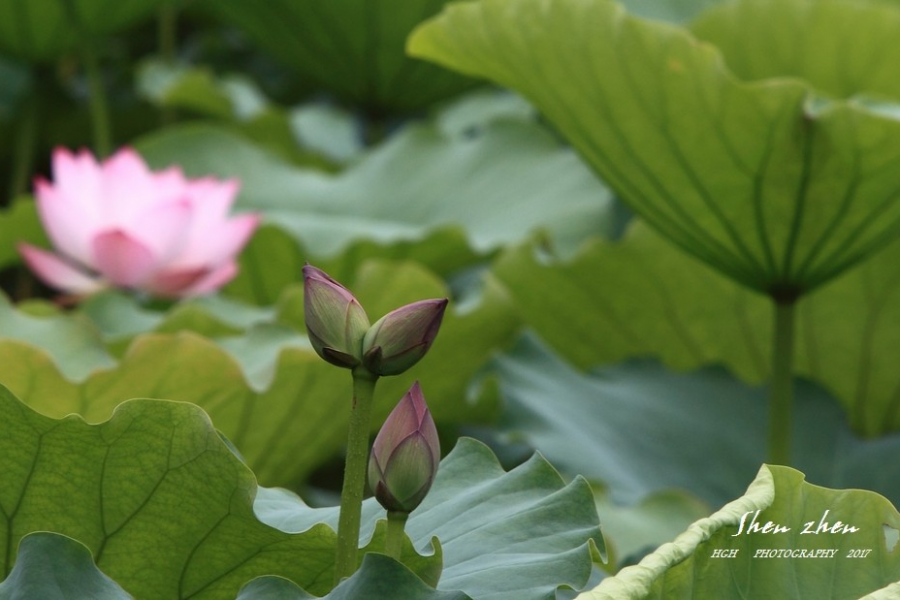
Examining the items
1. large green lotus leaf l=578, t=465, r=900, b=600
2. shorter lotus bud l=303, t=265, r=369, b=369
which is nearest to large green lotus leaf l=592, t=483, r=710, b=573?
large green lotus leaf l=578, t=465, r=900, b=600

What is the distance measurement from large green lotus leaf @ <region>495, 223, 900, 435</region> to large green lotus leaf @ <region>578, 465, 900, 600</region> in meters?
0.82

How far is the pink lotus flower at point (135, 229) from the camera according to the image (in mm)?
1323

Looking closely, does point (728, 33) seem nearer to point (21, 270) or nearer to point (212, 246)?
point (212, 246)

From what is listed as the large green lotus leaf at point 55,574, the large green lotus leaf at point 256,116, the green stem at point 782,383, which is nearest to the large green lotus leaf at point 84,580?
the large green lotus leaf at point 55,574

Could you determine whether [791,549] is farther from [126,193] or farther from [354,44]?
[354,44]

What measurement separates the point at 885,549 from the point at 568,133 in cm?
A: 64

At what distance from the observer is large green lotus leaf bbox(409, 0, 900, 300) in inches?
39.0

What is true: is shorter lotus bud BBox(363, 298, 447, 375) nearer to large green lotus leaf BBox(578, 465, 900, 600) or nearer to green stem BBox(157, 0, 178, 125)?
large green lotus leaf BBox(578, 465, 900, 600)

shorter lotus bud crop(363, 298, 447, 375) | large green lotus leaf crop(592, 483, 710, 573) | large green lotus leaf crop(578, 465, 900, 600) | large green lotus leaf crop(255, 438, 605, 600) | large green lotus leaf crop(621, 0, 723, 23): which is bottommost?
large green lotus leaf crop(592, 483, 710, 573)

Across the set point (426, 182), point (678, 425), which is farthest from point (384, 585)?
point (426, 182)

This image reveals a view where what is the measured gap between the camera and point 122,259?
133cm

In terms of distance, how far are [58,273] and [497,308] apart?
20.0 inches

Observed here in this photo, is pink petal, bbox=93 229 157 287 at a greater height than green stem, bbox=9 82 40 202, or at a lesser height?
greater

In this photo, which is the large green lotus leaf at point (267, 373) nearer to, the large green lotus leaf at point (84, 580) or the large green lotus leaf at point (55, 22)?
the large green lotus leaf at point (84, 580)
